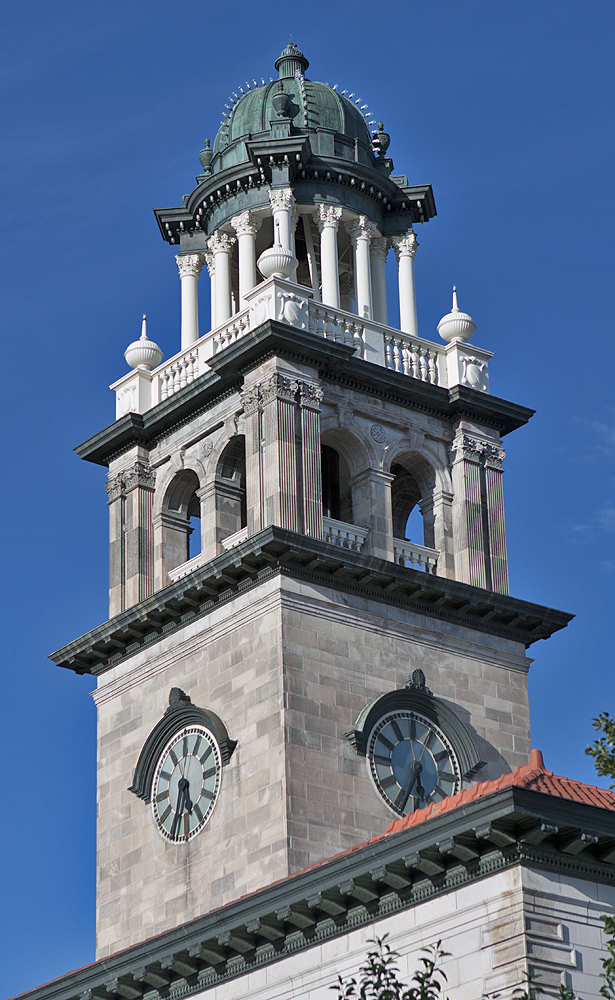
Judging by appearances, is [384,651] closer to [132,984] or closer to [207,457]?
[207,457]

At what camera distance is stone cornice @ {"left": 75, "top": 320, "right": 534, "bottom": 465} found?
44562 millimetres

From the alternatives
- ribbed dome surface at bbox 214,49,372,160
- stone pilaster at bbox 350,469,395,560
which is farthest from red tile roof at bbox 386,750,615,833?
ribbed dome surface at bbox 214,49,372,160

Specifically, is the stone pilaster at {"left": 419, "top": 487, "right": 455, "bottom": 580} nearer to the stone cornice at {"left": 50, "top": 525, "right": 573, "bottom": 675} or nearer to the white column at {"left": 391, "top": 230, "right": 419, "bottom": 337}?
the stone cornice at {"left": 50, "top": 525, "right": 573, "bottom": 675}

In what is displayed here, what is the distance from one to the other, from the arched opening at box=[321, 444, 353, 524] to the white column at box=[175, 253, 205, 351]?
4.44 meters

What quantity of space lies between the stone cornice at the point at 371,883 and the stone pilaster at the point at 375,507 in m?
12.0

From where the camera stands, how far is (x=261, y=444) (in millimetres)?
44062

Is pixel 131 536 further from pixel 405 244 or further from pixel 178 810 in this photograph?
pixel 405 244

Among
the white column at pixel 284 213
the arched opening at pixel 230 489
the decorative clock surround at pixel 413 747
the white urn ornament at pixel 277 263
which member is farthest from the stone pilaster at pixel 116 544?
the decorative clock surround at pixel 413 747

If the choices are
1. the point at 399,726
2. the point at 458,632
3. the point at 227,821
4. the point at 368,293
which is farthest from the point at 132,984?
the point at 368,293

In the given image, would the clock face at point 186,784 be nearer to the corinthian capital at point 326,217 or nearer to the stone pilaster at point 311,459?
the stone pilaster at point 311,459

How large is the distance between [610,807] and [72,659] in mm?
17635

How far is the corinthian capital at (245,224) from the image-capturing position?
49.1 meters

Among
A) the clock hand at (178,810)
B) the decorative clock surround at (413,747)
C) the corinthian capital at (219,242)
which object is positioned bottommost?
the clock hand at (178,810)

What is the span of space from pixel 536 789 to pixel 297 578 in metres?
12.8
